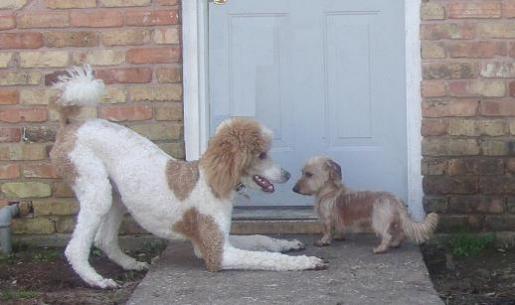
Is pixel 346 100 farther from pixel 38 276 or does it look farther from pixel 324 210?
pixel 38 276

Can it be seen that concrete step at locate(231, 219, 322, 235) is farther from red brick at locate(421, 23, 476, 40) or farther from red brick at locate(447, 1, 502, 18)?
red brick at locate(447, 1, 502, 18)

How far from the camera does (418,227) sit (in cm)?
608

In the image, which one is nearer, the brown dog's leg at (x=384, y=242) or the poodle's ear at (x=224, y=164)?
the poodle's ear at (x=224, y=164)

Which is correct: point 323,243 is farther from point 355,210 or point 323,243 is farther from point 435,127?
point 435,127

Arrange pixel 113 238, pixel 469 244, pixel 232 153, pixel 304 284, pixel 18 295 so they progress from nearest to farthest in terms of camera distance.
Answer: pixel 304 284 → pixel 232 153 → pixel 18 295 → pixel 113 238 → pixel 469 244

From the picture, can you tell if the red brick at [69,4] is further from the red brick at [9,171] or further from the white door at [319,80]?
the red brick at [9,171]

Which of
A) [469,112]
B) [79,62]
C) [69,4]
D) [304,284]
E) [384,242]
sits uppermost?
[69,4]

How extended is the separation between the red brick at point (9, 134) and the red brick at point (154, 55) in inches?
39.2

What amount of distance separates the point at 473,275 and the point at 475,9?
1902mm

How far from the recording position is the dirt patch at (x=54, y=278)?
557 centimetres

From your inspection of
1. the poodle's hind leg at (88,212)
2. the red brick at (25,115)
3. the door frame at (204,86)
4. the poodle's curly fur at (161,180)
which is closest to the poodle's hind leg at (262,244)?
the poodle's curly fur at (161,180)

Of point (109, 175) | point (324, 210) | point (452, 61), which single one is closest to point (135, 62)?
point (109, 175)

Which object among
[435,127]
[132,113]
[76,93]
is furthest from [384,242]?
[76,93]

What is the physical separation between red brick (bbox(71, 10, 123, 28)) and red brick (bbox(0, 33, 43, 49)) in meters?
0.32
